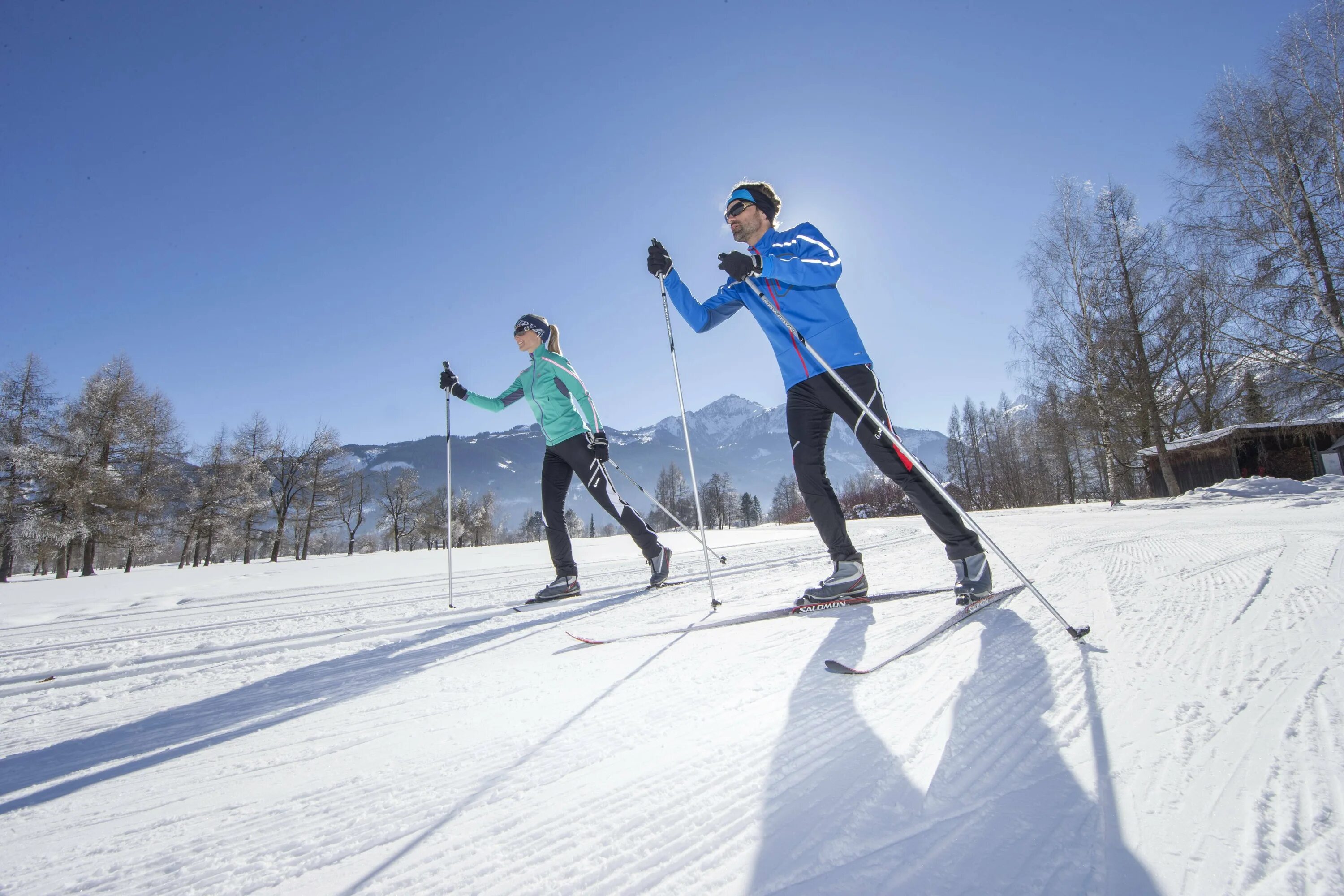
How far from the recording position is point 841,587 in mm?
2463

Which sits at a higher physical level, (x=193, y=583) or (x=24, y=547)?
(x=24, y=547)

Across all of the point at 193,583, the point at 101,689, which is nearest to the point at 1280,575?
the point at 101,689

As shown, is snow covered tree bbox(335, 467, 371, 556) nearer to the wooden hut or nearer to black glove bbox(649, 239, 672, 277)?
black glove bbox(649, 239, 672, 277)

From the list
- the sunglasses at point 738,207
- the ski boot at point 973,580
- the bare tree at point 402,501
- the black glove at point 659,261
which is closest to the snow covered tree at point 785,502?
the bare tree at point 402,501

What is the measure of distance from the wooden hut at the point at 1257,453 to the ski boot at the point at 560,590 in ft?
75.0

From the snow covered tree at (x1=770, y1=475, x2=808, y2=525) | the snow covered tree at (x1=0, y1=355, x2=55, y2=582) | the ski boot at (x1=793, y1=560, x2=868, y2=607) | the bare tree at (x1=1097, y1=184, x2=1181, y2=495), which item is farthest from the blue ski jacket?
the snow covered tree at (x1=770, y1=475, x2=808, y2=525)

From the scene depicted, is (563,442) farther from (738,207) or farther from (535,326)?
(738,207)

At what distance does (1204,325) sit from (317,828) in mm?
16154

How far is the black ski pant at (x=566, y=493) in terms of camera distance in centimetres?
404

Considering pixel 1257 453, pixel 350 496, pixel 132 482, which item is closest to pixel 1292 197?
pixel 1257 453

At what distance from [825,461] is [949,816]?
2.08 metres

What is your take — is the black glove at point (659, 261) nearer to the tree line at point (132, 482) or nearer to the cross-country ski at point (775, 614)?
the cross-country ski at point (775, 614)

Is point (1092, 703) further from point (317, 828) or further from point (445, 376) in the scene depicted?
point (445, 376)

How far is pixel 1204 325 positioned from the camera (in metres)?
11.1
